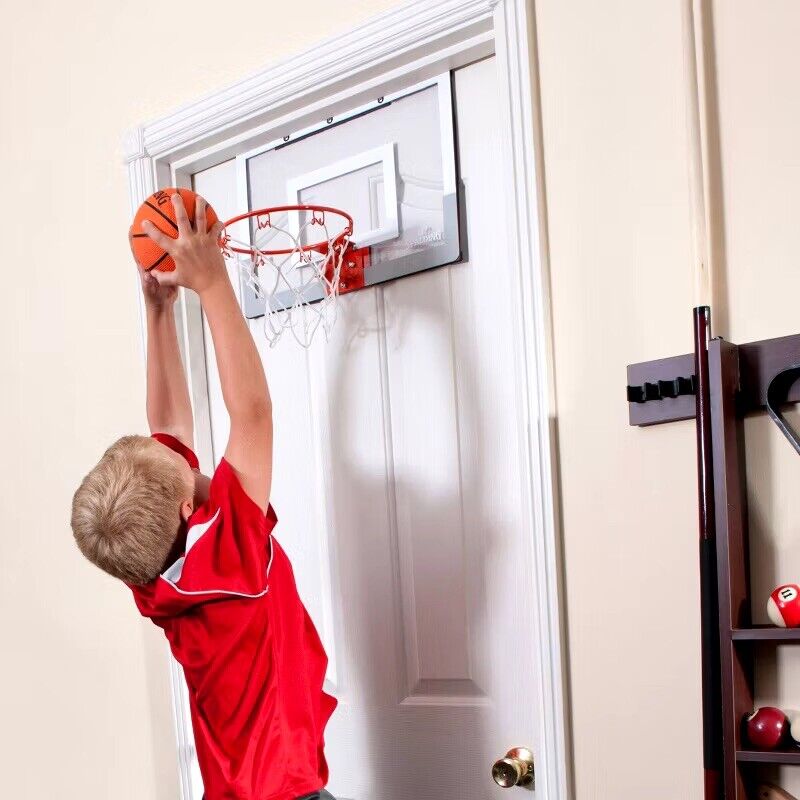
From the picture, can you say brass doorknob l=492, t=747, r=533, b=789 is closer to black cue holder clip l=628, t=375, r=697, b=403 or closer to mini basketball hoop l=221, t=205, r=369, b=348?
black cue holder clip l=628, t=375, r=697, b=403

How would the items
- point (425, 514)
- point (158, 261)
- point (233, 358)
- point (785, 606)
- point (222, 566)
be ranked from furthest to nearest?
point (425, 514), point (158, 261), point (233, 358), point (222, 566), point (785, 606)

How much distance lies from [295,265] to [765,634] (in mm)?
1193

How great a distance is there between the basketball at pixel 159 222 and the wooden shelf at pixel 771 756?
1.10 meters

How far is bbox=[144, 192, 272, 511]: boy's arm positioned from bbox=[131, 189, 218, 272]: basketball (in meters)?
0.03

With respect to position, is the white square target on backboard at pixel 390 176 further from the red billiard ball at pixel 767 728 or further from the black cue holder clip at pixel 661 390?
the red billiard ball at pixel 767 728

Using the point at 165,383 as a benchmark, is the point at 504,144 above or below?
above

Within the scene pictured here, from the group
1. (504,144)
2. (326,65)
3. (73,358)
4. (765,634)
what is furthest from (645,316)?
(73,358)

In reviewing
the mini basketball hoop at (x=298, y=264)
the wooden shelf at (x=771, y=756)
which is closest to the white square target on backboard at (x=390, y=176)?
the mini basketball hoop at (x=298, y=264)

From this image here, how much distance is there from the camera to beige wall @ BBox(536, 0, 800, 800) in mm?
1460

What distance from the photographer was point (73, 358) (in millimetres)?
2559

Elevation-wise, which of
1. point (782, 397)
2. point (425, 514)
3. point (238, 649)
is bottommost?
point (238, 649)

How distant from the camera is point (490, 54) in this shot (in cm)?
188

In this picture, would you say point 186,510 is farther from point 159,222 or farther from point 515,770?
point 515,770

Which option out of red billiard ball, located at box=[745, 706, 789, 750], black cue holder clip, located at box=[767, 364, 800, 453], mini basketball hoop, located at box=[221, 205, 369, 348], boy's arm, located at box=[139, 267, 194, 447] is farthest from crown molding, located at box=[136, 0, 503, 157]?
red billiard ball, located at box=[745, 706, 789, 750]
